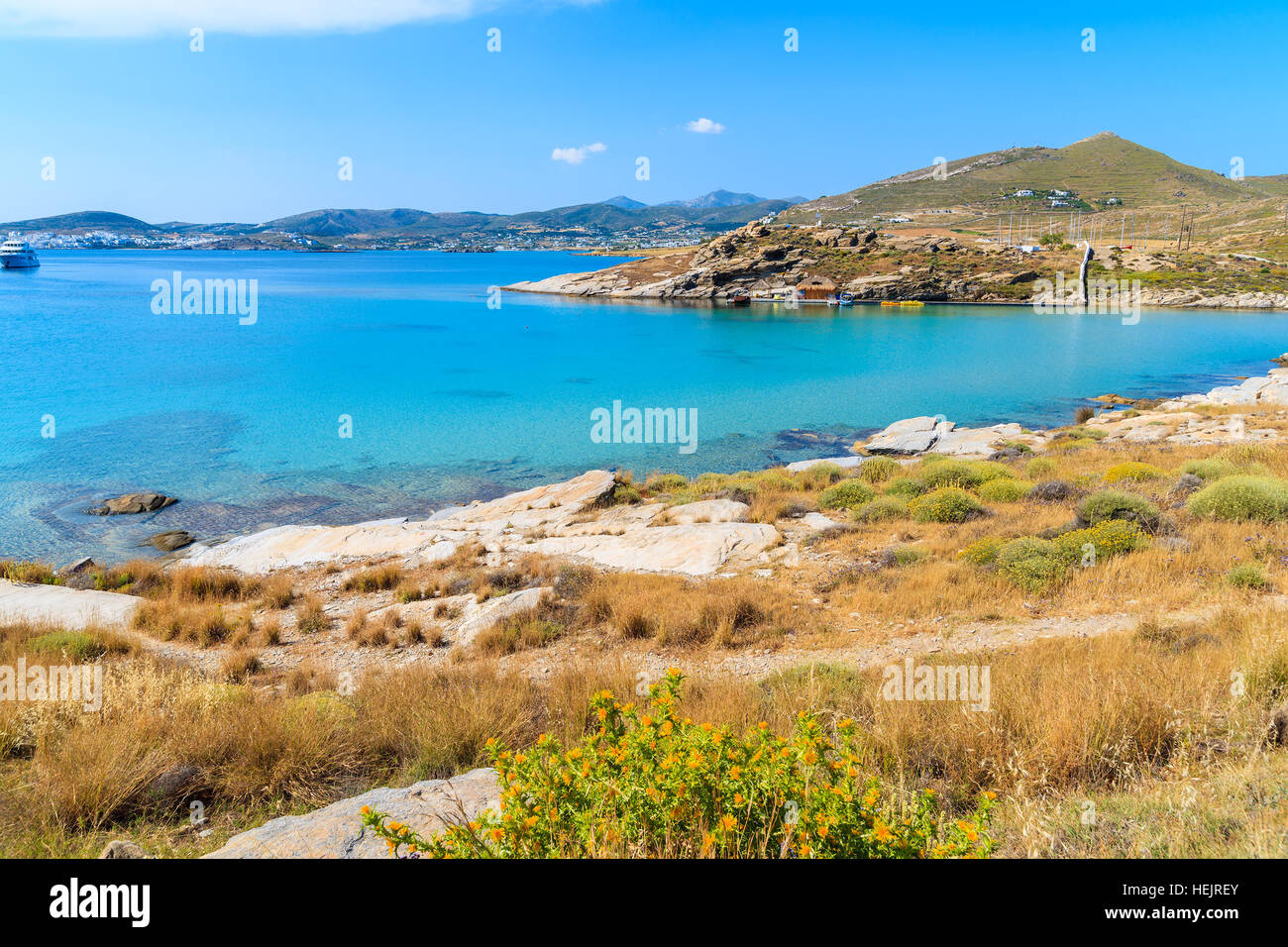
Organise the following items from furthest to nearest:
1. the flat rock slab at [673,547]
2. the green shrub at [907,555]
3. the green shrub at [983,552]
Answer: the flat rock slab at [673,547] → the green shrub at [907,555] → the green shrub at [983,552]

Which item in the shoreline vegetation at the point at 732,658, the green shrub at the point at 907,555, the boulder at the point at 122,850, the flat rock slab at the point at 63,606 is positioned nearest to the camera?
the boulder at the point at 122,850

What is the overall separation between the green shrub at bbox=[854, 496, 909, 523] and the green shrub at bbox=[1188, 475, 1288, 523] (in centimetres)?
463

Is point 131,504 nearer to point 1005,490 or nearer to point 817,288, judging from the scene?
point 1005,490

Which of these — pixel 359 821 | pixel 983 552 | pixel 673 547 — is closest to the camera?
pixel 359 821

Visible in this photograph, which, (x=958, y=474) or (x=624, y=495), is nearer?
(x=958, y=474)

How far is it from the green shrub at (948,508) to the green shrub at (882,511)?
256mm

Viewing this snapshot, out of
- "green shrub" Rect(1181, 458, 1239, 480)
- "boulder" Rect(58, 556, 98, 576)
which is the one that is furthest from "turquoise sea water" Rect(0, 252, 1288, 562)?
"green shrub" Rect(1181, 458, 1239, 480)

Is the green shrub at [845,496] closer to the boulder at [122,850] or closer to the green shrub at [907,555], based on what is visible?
the green shrub at [907,555]

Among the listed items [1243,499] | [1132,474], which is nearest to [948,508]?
[1243,499]

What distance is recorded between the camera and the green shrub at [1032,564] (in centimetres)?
884

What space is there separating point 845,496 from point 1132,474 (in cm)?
590

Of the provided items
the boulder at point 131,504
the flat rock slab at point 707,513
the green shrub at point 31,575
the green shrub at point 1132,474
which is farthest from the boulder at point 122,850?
the boulder at point 131,504

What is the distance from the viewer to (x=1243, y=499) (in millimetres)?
10500
